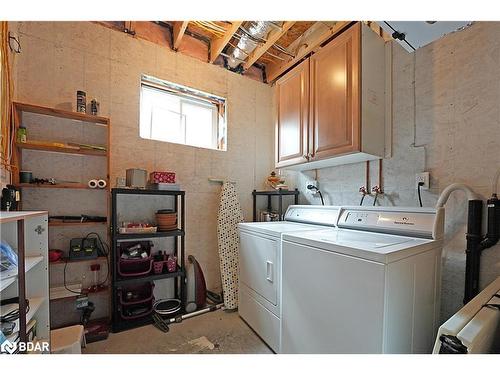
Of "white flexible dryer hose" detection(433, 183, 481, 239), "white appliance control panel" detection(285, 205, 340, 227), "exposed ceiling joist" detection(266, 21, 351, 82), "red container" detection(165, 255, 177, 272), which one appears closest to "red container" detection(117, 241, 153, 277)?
"red container" detection(165, 255, 177, 272)

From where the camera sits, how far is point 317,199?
2531 mm

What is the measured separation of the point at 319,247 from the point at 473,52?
167cm

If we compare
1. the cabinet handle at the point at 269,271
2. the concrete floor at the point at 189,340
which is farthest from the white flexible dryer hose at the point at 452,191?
the concrete floor at the point at 189,340

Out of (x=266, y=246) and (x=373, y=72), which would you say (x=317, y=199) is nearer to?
(x=266, y=246)

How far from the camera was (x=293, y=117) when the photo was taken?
2314mm

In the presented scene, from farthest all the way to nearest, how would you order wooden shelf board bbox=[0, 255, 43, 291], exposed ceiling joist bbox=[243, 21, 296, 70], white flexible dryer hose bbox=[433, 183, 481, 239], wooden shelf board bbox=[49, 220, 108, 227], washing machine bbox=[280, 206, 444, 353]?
exposed ceiling joist bbox=[243, 21, 296, 70] < wooden shelf board bbox=[49, 220, 108, 227] < white flexible dryer hose bbox=[433, 183, 481, 239] < washing machine bbox=[280, 206, 444, 353] < wooden shelf board bbox=[0, 255, 43, 291]

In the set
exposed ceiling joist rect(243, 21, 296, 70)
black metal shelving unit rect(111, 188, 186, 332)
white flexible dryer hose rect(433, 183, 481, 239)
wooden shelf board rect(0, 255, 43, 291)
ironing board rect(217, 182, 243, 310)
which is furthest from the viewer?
ironing board rect(217, 182, 243, 310)

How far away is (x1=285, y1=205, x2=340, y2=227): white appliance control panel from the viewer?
2.03 metres

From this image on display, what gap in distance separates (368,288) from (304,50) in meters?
2.62

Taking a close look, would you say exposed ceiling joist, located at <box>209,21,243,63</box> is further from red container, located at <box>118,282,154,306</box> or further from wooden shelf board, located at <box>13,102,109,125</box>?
red container, located at <box>118,282,154,306</box>

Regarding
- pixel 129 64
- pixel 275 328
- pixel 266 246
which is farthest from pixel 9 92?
pixel 275 328

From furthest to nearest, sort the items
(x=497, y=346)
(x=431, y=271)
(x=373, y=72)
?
1. (x=373, y=72)
2. (x=431, y=271)
3. (x=497, y=346)

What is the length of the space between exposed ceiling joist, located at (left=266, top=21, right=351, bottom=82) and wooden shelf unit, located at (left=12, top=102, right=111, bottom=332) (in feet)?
7.09

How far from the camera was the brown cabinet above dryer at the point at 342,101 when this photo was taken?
172 centimetres
